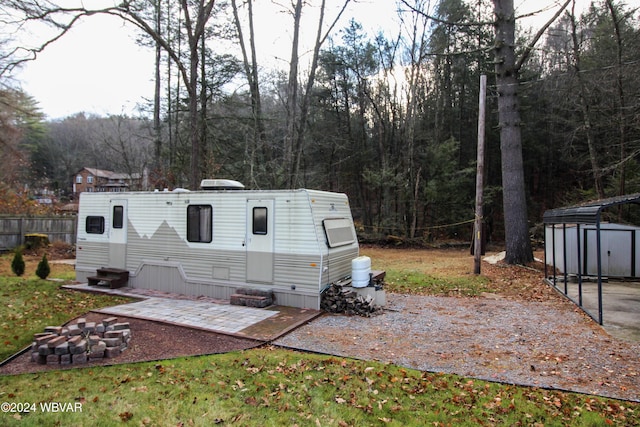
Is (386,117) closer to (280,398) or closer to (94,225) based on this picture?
(94,225)

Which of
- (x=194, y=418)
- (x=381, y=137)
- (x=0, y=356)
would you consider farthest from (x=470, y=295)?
(x=381, y=137)

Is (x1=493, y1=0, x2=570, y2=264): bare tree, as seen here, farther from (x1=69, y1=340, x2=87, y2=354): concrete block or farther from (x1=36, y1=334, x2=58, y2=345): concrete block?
(x1=36, y1=334, x2=58, y2=345): concrete block

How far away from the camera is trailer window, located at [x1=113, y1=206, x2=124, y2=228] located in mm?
9141

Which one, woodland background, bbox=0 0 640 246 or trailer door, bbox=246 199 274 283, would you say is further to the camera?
woodland background, bbox=0 0 640 246

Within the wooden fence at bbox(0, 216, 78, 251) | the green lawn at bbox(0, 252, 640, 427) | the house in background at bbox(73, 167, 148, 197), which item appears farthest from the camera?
the house in background at bbox(73, 167, 148, 197)

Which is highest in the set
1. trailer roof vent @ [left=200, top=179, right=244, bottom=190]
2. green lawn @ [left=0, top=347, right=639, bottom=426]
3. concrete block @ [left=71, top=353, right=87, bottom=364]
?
trailer roof vent @ [left=200, top=179, right=244, bottom=190]

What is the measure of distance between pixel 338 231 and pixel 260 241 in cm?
156

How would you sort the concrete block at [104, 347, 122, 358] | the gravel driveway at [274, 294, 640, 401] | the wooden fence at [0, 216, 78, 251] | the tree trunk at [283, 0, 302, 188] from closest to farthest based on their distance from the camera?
the gravel driveway at [274, 294, 640, 401] → the concrete block at [104, 347, 122, 358] → the tree trunk at [283, 0, 302, 188] → the wooden fence at [0, 216, 78, 251]

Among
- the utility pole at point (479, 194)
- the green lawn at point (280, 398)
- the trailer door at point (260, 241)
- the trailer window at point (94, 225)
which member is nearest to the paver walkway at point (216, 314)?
the trailer door at point (260, 241)

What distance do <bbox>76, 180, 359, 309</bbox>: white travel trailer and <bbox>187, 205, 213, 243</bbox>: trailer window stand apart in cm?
2

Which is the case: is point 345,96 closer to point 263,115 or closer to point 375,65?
point 375,65

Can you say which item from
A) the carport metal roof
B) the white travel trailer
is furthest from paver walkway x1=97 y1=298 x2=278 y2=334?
the carport metal roof

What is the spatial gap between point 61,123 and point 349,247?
44.0 meters

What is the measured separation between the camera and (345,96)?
2380 centimetres
